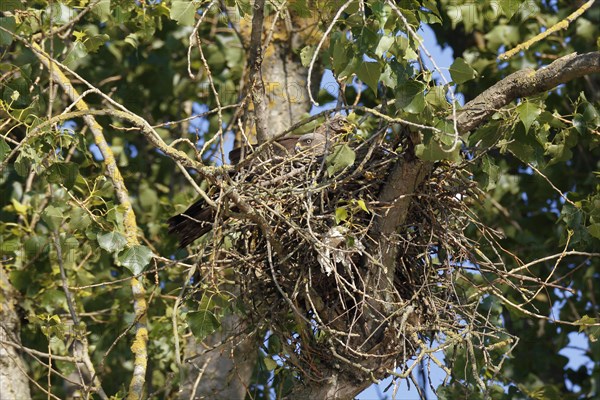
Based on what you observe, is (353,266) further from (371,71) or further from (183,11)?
(183,11)

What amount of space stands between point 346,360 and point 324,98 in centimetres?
398

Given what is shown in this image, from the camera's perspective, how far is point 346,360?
14.8ft

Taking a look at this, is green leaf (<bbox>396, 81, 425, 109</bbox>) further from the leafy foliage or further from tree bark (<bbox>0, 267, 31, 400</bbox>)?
tree bark (<bbox>0, 267, 31, 400</bbox>)

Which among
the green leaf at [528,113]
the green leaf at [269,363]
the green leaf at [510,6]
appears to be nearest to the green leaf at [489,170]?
the green leaf at [528,113]

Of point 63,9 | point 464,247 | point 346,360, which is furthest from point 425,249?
point 63,9

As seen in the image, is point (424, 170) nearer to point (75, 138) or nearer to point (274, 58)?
point (75, 138)

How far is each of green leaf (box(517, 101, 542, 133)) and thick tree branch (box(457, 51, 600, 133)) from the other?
11cm

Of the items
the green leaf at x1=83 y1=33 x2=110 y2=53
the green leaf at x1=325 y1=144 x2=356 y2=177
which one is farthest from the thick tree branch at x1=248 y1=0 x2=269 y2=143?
the green leaf at x1=83 y1=33 x2=110 y2=53

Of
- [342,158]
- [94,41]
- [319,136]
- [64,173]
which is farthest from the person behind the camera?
[319,136]

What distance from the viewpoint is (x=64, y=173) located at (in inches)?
197

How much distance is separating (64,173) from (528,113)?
2107mm

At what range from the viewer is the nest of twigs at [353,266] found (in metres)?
4.64

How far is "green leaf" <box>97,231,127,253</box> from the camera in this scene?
16.5 feet

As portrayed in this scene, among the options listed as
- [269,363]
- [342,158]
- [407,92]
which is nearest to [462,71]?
[407,92]
